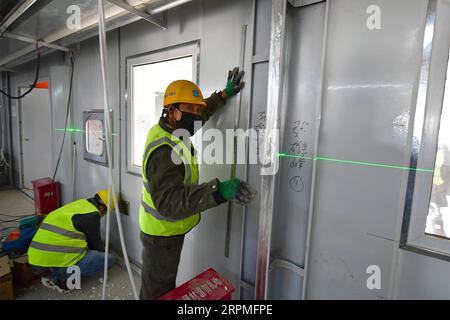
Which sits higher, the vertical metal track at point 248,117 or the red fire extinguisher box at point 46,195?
the vertical metal track at point 248,117

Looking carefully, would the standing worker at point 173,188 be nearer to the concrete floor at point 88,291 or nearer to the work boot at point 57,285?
the concrete floor at point 88,291

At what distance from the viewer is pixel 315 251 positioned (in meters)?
1.13

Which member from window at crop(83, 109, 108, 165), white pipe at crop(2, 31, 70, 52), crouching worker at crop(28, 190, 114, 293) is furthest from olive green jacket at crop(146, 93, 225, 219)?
white pipe at crop(2, 31, 70, 52)

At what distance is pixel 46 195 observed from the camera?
3051 millimetres

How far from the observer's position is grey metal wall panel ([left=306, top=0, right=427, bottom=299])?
896 mm

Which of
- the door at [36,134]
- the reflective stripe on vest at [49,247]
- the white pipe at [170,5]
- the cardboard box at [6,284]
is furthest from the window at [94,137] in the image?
the door at [36,134]

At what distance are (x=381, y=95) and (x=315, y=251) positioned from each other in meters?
0.76

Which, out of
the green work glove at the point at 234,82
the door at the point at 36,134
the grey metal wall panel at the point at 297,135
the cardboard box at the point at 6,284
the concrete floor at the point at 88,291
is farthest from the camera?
the door at the point at 36,134

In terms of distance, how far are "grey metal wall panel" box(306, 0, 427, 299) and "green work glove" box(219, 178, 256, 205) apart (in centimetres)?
33

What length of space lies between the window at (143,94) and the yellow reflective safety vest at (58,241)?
62 centimetres

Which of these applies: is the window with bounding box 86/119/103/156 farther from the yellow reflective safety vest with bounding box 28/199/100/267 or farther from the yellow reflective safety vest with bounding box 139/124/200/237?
the yellow reflective safety vest with bounding box 139/124/200/237

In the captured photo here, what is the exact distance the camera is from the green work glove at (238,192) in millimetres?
1056

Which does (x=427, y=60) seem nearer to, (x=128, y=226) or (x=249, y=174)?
(x=249, y=174)
